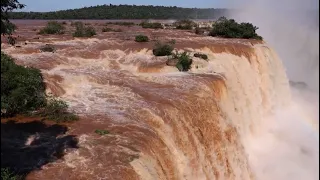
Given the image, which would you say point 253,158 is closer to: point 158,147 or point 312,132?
point 312,132

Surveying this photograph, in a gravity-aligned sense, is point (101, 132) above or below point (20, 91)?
below

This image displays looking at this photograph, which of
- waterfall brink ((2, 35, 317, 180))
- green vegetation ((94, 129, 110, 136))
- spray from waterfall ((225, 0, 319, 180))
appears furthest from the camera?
spray from waterfall ((225, 0, 319, 180))

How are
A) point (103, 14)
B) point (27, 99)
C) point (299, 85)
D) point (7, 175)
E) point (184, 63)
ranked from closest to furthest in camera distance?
point (7, 175)
point (27, 99)
point (184, 63)
point (299, 85)
point (103, 14)

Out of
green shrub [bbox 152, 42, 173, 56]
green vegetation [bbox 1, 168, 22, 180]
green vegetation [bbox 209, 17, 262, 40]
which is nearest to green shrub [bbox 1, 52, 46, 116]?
green vegetation [bbox 1, 168, 22, 180]

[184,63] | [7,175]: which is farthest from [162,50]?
[7,175]

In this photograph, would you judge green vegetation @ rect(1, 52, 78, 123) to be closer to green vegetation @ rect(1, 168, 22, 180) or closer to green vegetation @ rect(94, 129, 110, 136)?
green vegetation @ rect(94, 129, 110, 136)

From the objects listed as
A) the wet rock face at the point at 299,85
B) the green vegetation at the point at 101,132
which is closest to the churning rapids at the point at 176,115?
the green vegetation at the point at 101,132

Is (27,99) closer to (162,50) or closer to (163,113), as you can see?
(163,113)
